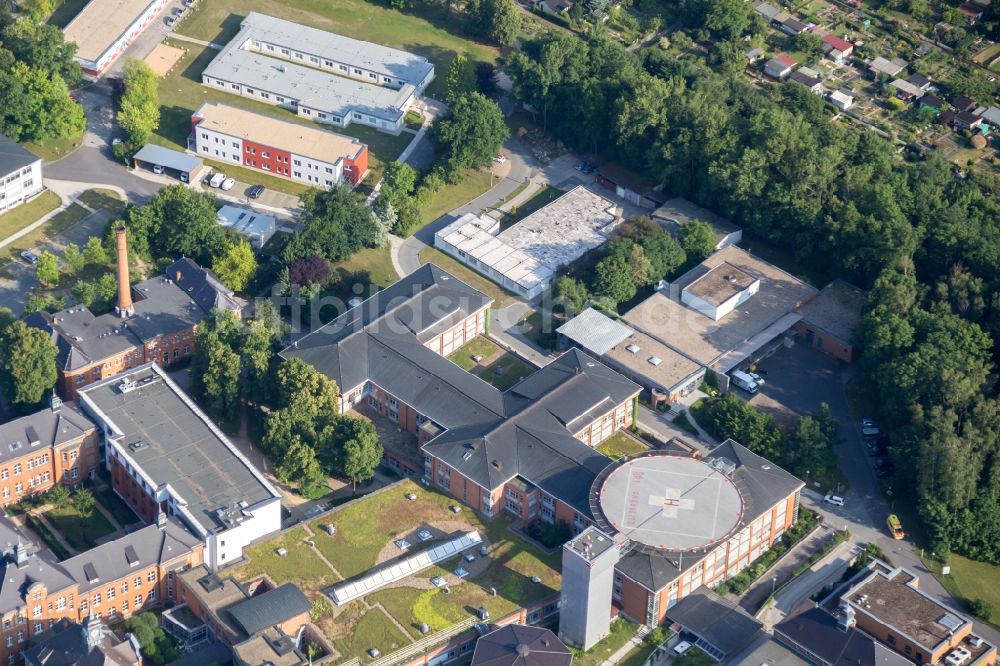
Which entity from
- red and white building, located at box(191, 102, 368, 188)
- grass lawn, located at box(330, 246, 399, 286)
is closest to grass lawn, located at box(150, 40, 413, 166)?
red and white building, located at box(191, 102, 368, 188)

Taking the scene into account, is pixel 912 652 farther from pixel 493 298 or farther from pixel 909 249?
pixel 493 298

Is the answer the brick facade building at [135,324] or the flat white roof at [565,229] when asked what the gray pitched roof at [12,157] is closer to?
the brick facade building at [135,324]

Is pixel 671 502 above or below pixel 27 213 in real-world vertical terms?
below

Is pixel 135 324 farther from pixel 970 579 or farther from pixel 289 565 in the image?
pixel 970 579

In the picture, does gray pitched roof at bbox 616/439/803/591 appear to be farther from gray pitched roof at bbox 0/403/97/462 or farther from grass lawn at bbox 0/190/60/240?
grass lawn at bbox 0/190/60/240

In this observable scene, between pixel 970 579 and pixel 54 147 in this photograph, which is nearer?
pixel 970 579

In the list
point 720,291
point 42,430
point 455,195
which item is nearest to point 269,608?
point 42,430

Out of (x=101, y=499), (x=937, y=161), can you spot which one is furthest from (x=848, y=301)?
(x=101, y=499)
